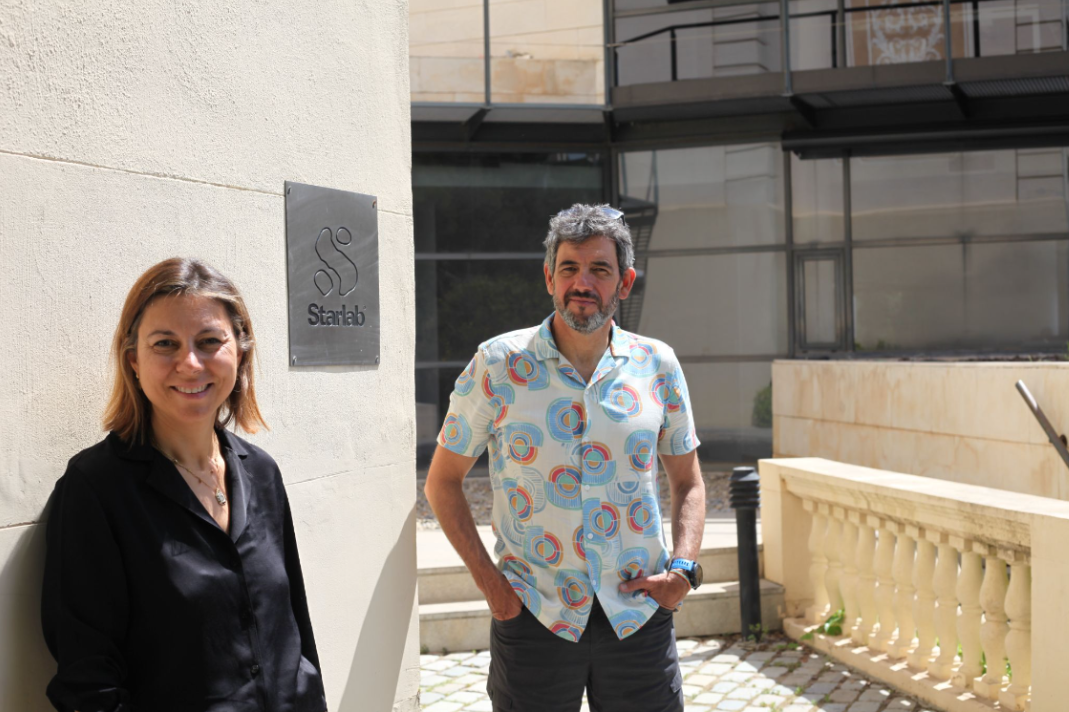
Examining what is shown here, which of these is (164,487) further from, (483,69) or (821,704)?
(483,69)

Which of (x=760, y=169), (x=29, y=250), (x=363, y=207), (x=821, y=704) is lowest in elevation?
(x=821, y=704)

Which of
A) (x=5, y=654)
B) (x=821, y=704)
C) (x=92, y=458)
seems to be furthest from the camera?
(x=821, y=704)

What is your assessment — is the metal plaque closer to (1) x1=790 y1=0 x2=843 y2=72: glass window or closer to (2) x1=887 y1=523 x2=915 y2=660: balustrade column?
(2) x1=887 y1=523 x2=915 y2=660: balustrade column

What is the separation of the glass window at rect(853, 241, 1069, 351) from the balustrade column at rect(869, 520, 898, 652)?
26.4 feet

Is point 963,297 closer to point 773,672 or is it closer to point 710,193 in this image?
point 710,193

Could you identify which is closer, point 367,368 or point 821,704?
point 367,368

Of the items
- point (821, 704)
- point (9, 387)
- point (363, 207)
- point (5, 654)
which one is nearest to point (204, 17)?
point (363, 207)

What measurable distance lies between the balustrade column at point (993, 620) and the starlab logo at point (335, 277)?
3.36 m

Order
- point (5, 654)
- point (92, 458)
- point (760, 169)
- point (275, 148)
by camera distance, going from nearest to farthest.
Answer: point (92, 458)
point (5, 654)
point (275, 148)
point (760, 169)

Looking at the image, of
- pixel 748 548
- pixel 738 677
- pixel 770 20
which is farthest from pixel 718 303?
pixel 738 677

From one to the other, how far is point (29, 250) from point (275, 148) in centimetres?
97

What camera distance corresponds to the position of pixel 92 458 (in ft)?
7.02

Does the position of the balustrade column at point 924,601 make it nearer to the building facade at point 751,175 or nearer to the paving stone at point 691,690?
the paving stone at point 691,690

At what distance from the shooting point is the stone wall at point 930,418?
798cm
